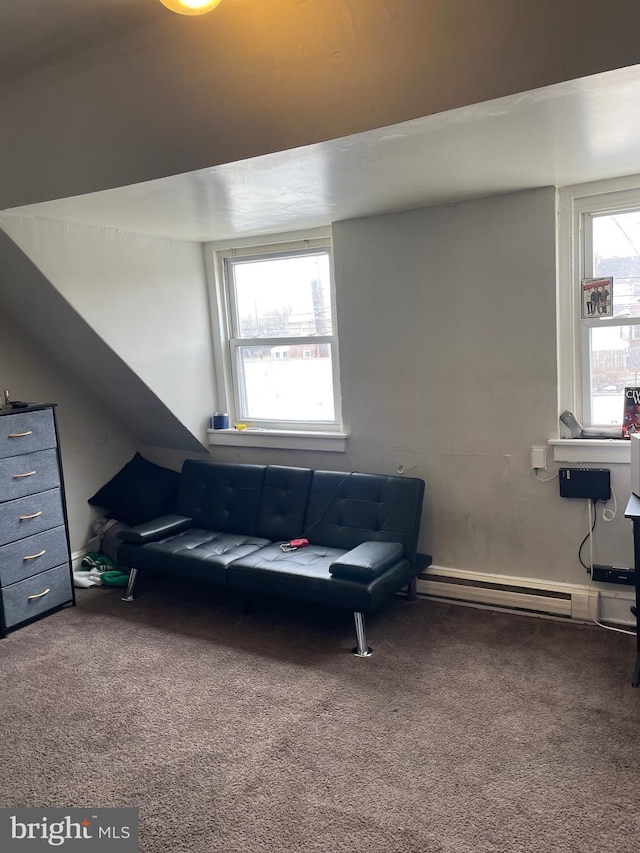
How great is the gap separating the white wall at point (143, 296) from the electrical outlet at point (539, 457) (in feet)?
7.40

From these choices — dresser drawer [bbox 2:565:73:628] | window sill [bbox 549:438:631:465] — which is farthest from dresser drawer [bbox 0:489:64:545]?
window sill [bbox 549:438:631:465]

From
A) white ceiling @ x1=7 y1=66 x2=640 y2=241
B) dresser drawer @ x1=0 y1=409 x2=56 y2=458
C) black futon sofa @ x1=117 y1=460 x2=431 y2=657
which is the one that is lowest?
black futon sofa @ x1=117 y1=460 x2=431 y2=657

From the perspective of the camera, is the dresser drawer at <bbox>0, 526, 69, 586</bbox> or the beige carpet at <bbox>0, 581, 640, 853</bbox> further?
the dresser drawer at <bbox>0, 526, 69, 586</bbox>

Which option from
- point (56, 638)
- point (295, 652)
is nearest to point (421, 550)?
point (295, 652)

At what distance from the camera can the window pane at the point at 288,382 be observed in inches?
164

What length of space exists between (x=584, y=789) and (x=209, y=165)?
2.46 m

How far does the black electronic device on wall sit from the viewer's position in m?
3.11

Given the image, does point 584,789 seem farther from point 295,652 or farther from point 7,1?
point 7,1

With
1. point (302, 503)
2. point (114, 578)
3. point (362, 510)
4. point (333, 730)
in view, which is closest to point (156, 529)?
point (114, 578)

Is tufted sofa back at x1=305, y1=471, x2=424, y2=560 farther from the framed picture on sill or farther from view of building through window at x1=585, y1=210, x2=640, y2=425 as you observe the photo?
the framed picture on sill

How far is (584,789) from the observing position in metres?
2.05

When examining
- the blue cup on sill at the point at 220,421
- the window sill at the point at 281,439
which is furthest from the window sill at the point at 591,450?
the blue cup on sill at the point at 220,421

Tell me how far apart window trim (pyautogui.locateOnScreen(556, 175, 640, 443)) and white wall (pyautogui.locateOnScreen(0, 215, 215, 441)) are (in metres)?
2.36

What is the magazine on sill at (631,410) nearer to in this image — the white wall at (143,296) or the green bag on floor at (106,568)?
the white wall at (143,296)
